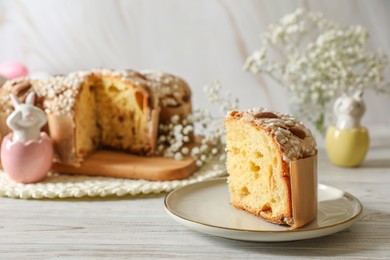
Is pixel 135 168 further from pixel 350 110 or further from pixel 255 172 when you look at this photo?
pixel 350 110

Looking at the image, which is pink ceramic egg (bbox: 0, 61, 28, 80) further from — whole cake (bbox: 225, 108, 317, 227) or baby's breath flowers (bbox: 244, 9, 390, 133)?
whole cake (bbox: 225, 108, 317, 227)

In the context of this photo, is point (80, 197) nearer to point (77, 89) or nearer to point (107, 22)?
point (77, 89)

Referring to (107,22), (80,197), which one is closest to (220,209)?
(80,197)

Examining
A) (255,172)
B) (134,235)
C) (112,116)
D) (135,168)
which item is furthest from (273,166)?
(112,116)

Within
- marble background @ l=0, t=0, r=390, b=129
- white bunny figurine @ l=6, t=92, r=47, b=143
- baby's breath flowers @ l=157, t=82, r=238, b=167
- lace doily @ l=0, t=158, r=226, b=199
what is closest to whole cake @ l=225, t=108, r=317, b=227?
lace doily @ l=0, t=158, r=226, b=199

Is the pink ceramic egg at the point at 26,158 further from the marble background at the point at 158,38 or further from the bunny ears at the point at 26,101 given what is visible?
the marble background at the point at 158,38

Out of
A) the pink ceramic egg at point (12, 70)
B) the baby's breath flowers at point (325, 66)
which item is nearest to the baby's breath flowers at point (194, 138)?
the baby's breath flowers at point (325, 66)
